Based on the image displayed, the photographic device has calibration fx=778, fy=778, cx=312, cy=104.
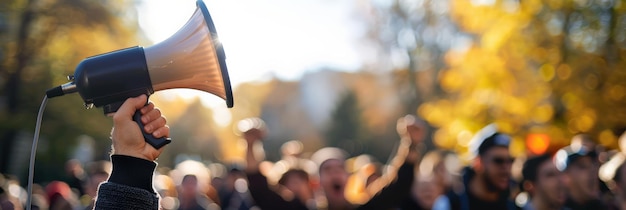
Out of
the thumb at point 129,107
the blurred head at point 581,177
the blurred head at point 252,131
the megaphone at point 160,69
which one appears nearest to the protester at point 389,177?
the blurred head at point 252,131

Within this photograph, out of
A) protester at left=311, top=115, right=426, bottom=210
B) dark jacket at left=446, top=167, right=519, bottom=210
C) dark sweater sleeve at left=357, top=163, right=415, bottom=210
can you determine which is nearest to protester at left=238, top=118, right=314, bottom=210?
protester at left=311, top=115, right=426, bottom=210

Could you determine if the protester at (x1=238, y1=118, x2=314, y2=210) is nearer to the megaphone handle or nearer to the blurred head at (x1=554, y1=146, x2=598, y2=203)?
the blurred head at (x1=554, y1=146, x2=598, y2=203)

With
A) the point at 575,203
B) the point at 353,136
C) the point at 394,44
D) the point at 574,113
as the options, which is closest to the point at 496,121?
the point at 574,113

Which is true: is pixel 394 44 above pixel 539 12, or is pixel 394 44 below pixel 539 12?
below

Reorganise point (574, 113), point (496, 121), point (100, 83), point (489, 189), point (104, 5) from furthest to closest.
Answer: point (104, 5)
point (496, 121)
point (574, 113)
point (489, 189)
point (100, 83)

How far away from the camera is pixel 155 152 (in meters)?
2.04

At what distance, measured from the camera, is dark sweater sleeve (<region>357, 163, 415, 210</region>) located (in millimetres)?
5430

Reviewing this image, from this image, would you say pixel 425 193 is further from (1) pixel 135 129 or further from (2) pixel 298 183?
(1) pixel 135 129

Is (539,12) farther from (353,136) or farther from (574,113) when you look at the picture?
(353,136)

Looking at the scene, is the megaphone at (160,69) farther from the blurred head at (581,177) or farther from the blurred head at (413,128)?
the blurred head at (581,177)

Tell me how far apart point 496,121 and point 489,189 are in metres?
11.0

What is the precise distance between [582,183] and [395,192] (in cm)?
136

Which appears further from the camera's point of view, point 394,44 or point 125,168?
point 394,44

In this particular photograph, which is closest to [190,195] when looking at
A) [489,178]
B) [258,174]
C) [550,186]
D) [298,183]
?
[298,183]
